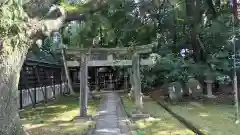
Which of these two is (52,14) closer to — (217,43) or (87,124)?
(87,124)

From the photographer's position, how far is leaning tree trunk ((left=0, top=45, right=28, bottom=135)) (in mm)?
6848

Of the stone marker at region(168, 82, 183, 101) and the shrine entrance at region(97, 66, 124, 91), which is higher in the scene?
the shrine entrance at region(97, 66, 124, 91)

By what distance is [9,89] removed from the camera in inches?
274

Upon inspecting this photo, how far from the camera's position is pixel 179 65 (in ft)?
64.2

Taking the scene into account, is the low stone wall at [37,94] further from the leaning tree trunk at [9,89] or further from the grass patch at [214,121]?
the leaning tree trunk at [9,89]

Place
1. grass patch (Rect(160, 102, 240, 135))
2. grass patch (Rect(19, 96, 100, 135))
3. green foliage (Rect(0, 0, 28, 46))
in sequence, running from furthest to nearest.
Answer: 1. grass patch (Rect(19, 96, 100, 135))
2. grass patch (Rect(160, 102, 240, 135))
3. green foliage (Rect(0, 0, 28, 46))

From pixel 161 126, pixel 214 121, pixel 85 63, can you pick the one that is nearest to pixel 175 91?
pixel 214 121

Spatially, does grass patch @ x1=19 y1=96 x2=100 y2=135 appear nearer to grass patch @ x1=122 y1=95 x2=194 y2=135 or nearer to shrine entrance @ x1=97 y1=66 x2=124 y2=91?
grass patch @ x1=122 y1=95 x2=194 y2=135

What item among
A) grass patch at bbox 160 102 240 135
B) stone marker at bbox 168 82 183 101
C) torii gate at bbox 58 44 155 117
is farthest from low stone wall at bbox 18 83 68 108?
grass patch at bbox 160 102 240 135

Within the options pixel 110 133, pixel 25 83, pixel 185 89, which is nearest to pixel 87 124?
pixel 110 133

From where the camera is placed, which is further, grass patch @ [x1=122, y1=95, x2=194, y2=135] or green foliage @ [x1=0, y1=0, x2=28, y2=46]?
grass patch @ [x1=122, y1=95, x2=194, y2=135]

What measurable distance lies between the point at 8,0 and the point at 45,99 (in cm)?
1441

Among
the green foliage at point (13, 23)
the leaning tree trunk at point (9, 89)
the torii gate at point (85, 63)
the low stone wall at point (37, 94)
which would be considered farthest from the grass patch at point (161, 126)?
the low stone wall at point (37, 94)

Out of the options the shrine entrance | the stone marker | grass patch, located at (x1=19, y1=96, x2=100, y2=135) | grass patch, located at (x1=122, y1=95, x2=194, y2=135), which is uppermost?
the shrine entrance
